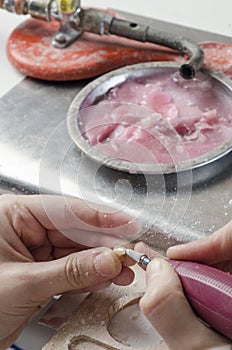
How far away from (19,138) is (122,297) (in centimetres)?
37

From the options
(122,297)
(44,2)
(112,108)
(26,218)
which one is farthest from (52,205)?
(44,2)

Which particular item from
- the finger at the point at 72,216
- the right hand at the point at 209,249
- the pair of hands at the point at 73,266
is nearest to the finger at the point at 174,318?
the pair of hands at the point at 73,266

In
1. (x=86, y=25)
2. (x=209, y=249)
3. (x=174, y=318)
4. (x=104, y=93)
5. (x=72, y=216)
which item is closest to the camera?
(x=174, y=318)

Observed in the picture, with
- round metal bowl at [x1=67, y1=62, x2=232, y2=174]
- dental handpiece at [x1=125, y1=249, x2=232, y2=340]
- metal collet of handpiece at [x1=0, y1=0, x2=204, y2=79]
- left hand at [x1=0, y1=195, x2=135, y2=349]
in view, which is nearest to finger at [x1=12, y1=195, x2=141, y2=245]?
left hand at [x1=0, y1=195, x2=135, y2=349]

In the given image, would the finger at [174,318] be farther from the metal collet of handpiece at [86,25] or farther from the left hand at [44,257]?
the metal collet of handpiece at [86,25]

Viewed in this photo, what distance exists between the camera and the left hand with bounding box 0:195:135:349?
0.79 metres

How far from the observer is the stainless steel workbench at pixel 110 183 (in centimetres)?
91

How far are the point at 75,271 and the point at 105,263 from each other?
38 mm

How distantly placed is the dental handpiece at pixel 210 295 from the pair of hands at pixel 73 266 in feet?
0.03

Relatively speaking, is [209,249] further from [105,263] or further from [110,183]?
[110,183]

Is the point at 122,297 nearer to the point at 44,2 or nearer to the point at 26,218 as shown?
the point at 26,218

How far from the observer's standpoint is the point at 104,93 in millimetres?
1124

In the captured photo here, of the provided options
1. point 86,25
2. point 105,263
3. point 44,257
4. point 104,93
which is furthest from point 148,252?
point 86,25

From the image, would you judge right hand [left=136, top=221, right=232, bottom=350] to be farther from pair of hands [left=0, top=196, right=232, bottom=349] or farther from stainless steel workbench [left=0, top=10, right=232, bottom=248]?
stainless steel workbench [left=0, top=10, right=232, bottom=248]
